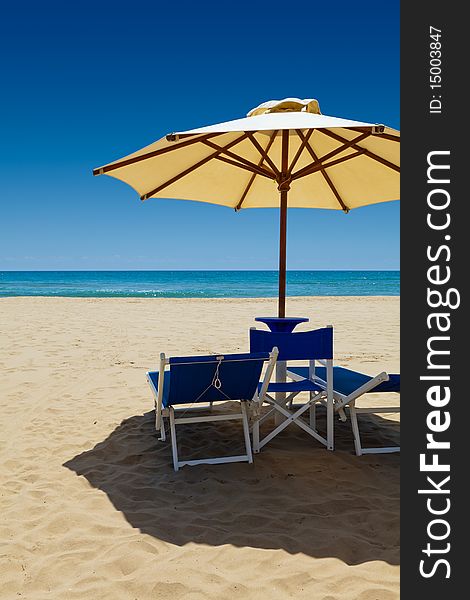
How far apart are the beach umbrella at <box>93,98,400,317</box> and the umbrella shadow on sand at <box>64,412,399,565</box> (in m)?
1.28

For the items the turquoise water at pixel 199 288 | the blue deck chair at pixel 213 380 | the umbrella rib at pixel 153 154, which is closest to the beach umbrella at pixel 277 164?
the umbrella rib at pixel 153 154

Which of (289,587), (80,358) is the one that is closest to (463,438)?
(289,587)

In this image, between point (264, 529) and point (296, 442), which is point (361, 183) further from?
point (264, 529)

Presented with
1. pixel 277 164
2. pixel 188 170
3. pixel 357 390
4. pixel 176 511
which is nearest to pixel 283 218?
pixel 277 164

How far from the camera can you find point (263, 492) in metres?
3.31

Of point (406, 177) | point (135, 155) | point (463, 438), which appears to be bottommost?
point (463, 438)

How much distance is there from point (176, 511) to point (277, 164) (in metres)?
3.53

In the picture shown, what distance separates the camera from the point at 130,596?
2301mm

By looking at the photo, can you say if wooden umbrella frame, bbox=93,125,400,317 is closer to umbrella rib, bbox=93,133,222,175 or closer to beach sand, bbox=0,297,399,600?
umbrella rib, bbox=93,133,222,175

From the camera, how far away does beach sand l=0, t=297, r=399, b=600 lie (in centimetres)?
240

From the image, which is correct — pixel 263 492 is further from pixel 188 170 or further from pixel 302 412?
pixel 188 170

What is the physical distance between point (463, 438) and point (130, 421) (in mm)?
3323

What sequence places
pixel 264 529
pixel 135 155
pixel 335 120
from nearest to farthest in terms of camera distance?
pixel 264 529 < pixel 335 120 < pixel 135 155

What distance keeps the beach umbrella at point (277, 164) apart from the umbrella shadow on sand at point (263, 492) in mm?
1276
